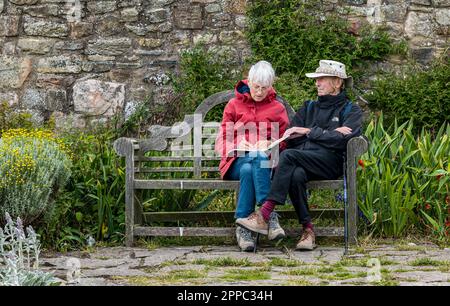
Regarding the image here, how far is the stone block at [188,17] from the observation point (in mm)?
8711

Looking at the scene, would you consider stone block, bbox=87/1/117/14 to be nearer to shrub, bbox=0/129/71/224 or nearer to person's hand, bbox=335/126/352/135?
shrub, bbox=0/129/71/224

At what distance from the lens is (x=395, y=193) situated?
21.2 ft

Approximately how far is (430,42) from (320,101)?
8.52 feet

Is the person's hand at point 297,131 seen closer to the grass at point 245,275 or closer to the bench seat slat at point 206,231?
the bench seat slat at point 206,231

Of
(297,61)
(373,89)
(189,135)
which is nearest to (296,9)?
(297,61)

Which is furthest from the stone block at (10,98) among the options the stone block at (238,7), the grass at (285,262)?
the grass at (285,262)

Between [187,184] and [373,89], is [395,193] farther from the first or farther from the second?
[373,89]

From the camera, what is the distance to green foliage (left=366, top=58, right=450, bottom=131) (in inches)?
327

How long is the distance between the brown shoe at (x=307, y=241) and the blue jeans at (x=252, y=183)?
36 cm

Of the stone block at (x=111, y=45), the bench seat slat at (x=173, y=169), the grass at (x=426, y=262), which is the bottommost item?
the grass at (x=426, y=262)

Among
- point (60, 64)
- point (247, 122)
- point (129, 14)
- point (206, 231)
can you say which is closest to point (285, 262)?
point (206, 231)

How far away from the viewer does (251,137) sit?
6.41 meters

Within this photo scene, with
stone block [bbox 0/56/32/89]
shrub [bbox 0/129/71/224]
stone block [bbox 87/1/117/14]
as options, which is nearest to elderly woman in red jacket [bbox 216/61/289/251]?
shrub [bbox 0/129/71/224]

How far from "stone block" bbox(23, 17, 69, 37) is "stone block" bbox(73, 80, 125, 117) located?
54 cm
